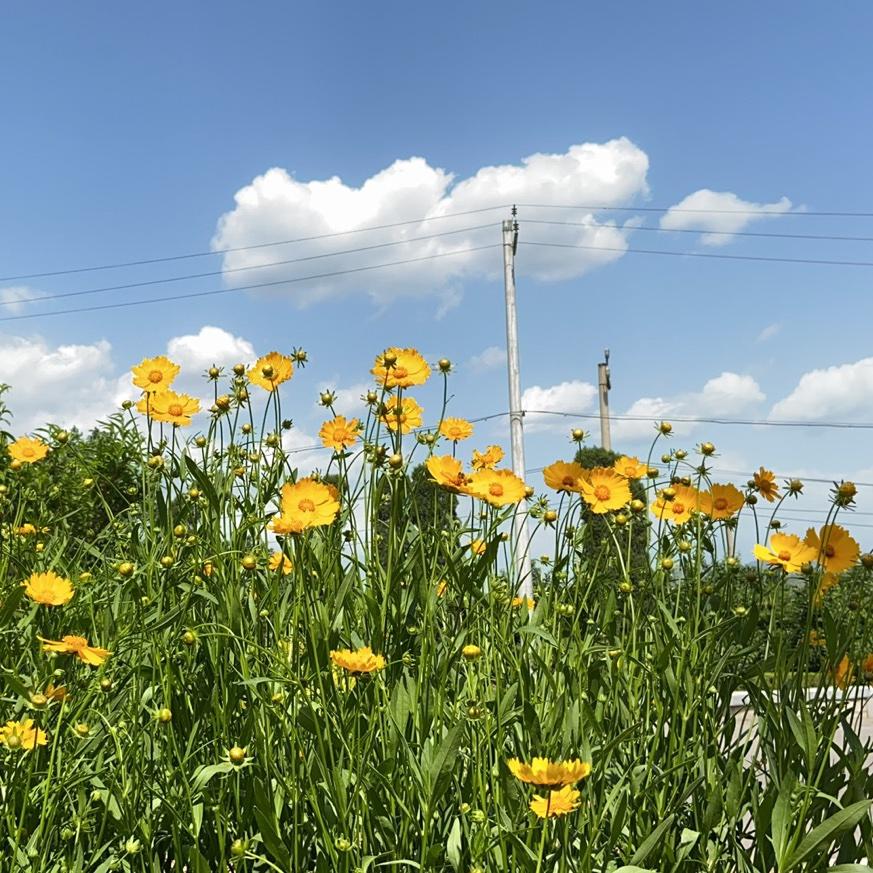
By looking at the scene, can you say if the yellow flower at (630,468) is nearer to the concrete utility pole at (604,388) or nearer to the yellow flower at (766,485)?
the yellow flower at (766,485)

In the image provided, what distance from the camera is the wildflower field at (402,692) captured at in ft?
4.70

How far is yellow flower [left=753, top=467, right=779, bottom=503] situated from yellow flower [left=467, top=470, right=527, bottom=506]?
0.55 meters

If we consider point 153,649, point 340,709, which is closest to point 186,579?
point 153,649

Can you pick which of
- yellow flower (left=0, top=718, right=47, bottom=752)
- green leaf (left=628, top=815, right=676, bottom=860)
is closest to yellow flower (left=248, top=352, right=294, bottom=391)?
yellow flower (left=0, top=718, right=47, bottom=752)

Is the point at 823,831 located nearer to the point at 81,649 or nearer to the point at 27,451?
Answer: the point at 81,649

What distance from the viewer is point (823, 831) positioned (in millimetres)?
1496

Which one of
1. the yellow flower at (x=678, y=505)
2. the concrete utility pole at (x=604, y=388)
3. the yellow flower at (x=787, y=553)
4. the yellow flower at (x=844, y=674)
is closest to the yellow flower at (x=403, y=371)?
the yellow flower at (x=678, y=505)

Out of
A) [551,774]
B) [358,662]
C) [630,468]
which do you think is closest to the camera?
[551,774]

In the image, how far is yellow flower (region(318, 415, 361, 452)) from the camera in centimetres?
190

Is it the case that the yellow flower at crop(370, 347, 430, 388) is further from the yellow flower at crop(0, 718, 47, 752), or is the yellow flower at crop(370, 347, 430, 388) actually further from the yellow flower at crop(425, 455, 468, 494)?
the yellow flower at crop(0, 718, 47, 752)

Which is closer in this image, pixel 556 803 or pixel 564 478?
pixel 556 803

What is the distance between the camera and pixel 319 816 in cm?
131

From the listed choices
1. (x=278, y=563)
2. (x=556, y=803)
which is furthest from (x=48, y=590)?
(x=556, y=803)

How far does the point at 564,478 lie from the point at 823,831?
0.76 m
